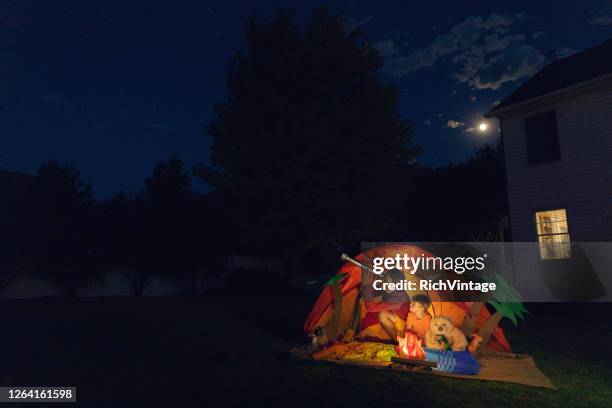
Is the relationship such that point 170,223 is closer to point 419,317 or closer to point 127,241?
point 127,241

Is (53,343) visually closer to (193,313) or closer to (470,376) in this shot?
(193,313)

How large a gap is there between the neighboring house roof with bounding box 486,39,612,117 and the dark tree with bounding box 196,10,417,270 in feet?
17.1

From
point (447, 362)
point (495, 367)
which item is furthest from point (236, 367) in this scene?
point (495, 367)

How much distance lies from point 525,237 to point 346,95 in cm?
912

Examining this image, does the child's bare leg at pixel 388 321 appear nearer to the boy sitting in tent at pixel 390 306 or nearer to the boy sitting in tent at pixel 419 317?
the boy sitting in tent at pixel 390 306

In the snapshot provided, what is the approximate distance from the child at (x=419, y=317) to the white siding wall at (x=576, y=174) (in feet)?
28.9

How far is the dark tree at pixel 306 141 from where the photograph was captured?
17859mm

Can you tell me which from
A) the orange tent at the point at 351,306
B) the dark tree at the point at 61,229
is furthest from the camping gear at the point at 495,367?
the dark tree at the point at 61,229

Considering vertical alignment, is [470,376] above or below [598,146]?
below

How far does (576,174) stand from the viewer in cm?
1327

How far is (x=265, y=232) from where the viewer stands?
713 inches

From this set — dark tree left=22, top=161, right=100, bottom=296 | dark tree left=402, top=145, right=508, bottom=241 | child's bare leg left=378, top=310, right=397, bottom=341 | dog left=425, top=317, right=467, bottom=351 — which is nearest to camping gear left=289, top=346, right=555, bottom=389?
dog left=425, top=317, right=467, bottom=351

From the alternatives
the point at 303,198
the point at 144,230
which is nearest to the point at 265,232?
the point at 303,198

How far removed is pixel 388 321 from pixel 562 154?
9.56 metres
